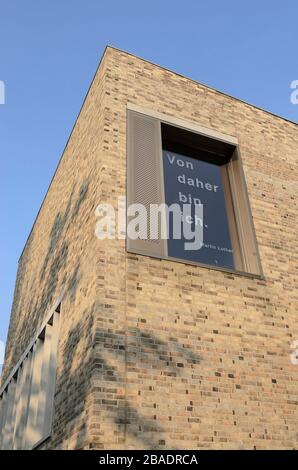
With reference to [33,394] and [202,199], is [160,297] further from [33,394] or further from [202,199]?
[33,394]

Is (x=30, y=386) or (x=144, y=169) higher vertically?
(x=144, y=169)

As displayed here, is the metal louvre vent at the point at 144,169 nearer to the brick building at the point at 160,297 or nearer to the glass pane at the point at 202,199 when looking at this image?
the brick building at the point at 160,297

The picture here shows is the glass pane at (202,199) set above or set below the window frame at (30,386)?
above

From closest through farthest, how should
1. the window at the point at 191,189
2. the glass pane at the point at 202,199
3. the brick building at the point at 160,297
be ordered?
1. the brick building at the point at 160,297
2. the window at the point at 191,189
3. the glass pane at the point at 202,199

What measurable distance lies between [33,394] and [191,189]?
16.1ft

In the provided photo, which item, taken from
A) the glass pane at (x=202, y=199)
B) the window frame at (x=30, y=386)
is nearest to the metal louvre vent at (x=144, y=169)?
the glass pane at (x=202, y=199)

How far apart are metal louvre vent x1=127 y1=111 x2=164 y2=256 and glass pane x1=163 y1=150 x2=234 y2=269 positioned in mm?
359

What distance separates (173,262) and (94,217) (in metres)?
1.42

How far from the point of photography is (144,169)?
7.91 m

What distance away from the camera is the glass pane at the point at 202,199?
303 inches

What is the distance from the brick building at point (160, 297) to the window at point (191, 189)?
31 millimetres

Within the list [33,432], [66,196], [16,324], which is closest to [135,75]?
[66,196]
